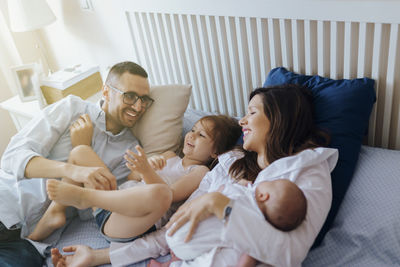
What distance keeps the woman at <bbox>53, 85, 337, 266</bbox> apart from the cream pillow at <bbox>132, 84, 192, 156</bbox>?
379mm

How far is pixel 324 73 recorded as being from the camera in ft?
4.85

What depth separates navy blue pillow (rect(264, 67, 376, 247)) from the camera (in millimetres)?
1228

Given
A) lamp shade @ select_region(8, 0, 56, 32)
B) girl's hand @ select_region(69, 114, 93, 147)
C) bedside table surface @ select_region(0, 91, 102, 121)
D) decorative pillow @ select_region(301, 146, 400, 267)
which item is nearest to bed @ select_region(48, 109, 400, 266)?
decorative pillow @ select_region(301, 146, 400, 267)

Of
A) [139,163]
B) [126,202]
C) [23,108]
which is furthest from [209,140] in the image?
[23,108]

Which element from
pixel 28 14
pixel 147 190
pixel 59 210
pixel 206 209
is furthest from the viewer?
pixel 28 14

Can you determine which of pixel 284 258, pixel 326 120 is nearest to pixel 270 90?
pixel 326 120

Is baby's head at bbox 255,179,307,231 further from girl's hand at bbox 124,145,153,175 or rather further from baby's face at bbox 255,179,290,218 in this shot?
girl's hand at bbox 124,145,153,175

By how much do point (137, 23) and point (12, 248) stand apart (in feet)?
4.18

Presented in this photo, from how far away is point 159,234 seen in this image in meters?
1.30

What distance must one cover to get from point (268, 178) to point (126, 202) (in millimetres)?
472

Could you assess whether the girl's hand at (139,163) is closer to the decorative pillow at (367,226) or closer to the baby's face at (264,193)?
the baby's face at (264,193)

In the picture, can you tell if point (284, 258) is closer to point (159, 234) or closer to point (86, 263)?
point (159, 234)

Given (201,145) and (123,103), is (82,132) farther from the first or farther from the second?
(201,145)

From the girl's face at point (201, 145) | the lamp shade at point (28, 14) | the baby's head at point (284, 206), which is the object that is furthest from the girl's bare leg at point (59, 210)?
the lamp shade at point (28, 14)
